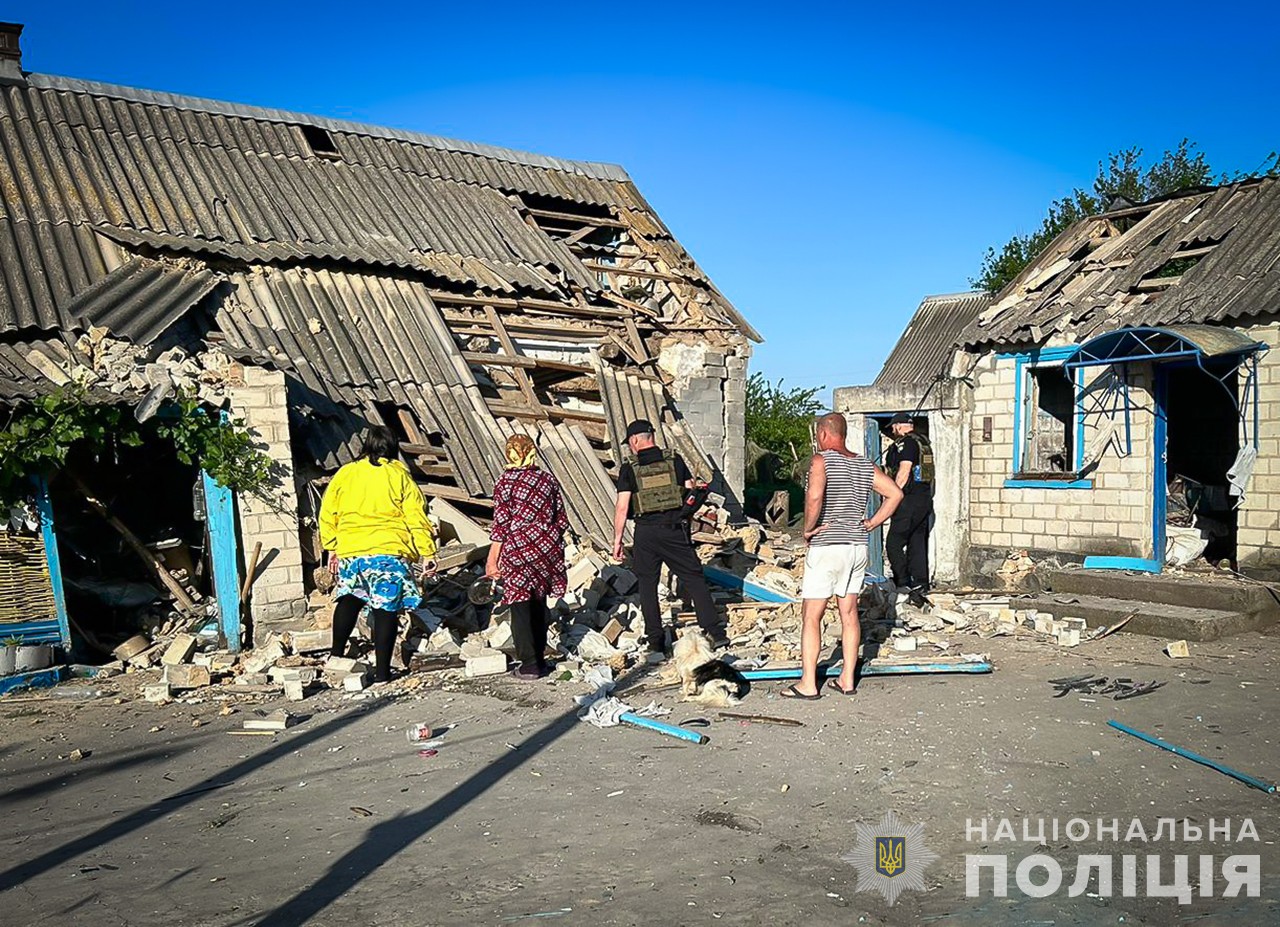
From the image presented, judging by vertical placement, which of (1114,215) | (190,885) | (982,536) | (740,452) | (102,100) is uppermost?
(102,100)

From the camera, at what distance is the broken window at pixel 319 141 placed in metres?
14.8

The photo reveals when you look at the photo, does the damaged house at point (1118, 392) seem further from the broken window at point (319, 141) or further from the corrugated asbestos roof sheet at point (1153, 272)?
the broken window at point (319, 141)

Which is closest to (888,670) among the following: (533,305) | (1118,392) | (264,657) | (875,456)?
(264,657)

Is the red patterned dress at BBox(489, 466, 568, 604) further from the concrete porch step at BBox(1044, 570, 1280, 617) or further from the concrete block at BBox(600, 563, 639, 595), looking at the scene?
the concrete porch step at BBox(1044, 570, 1280, 617)

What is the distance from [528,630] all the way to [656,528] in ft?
4.05

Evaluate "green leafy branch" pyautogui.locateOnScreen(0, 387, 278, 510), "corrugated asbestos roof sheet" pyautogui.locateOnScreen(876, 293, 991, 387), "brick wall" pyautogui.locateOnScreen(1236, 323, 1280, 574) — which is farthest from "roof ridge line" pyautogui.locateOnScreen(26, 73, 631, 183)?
"corrugated asbestos roof sheet" pyautogui.locateOnScreen(876, 293, 991, 387)

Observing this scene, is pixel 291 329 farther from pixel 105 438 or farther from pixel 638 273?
pixel 638 273

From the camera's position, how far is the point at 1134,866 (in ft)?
13.1

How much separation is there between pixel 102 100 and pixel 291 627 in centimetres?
860

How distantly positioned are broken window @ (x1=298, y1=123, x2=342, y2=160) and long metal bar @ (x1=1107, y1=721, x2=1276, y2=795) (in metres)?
12.7

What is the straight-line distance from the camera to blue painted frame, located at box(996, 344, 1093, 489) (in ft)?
37.9

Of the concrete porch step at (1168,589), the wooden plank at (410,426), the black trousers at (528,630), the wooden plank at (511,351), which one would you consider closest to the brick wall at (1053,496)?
the concrete porch step at (1168,589)

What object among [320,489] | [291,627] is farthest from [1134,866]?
[320,489]

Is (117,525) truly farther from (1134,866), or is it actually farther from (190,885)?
(1134,866)
